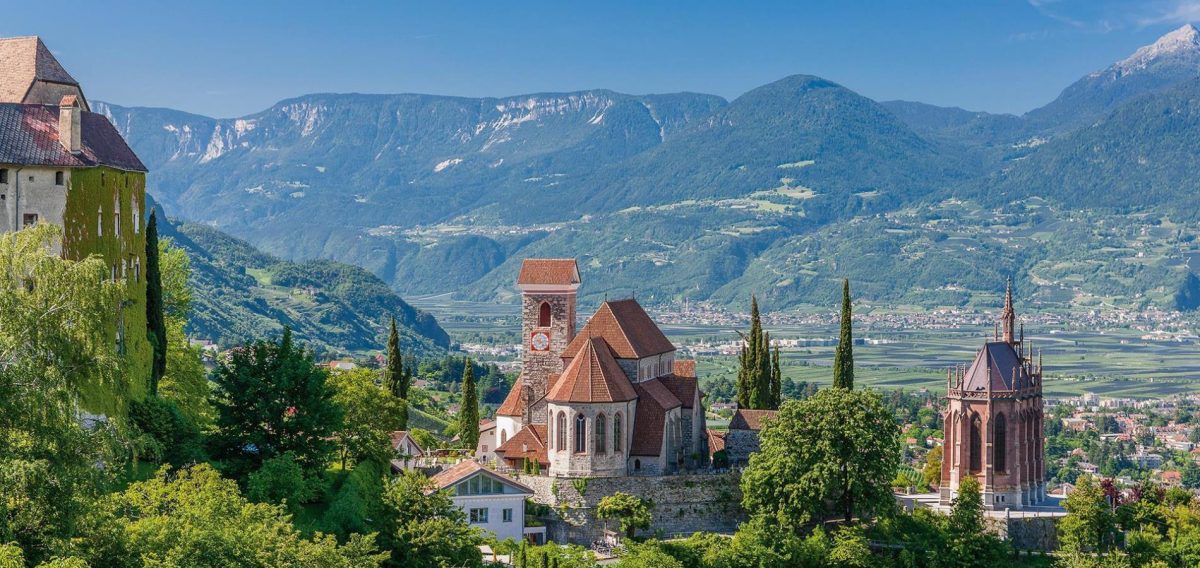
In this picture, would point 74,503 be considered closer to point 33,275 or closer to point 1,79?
point 33,275

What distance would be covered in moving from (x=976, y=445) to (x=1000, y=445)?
1.18 metres

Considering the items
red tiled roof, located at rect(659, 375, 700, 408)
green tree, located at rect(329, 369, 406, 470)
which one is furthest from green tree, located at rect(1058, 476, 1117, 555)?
green tree, located at rect(329, 369, 406, 470)

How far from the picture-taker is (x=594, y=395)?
72.8m

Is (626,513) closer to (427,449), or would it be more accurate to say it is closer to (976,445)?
(976,445)

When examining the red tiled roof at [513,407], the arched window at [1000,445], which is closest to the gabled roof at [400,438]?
the red tiled roof at [513,407]

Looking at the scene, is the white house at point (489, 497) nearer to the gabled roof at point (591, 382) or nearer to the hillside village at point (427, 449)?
the hillside village at point (427, 449)

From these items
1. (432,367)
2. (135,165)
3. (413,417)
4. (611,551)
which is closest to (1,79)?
(135,165)

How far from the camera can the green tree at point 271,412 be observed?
191 feet

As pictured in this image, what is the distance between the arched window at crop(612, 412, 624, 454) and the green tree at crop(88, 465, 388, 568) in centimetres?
2147

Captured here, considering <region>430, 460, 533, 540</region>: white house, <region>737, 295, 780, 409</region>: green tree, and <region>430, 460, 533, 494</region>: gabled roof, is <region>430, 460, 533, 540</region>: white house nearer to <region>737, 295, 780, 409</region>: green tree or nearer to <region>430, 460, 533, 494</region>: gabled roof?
<region>430, 460, 533, 494</region>: gabled roof

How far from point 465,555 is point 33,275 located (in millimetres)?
22946

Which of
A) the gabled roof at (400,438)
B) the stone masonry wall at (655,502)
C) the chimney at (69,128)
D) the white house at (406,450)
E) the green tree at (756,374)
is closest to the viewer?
the chimney at (69,128)

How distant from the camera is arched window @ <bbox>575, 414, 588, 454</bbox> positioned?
72.6 meters

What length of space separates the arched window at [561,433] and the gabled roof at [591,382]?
79cm
